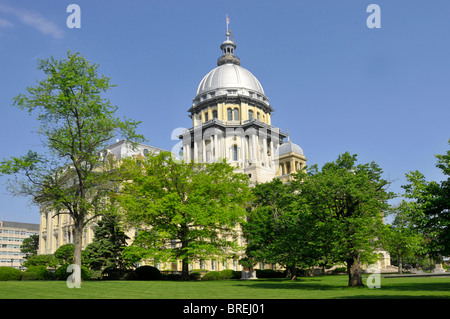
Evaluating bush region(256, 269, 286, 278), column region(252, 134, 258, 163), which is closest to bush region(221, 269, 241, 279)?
bush region(256, 269, 286, 278)

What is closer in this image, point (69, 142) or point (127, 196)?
point (69, 142)

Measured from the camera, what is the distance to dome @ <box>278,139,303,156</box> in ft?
293

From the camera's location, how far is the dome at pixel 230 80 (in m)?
92.1

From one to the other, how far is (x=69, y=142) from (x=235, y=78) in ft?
224

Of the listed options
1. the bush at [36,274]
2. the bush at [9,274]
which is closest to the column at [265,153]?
the bush at [36,274]

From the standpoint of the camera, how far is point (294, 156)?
88.0 meters

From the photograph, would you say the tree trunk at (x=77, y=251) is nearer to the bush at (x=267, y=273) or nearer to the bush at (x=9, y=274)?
the bush at (x=9, y=274)

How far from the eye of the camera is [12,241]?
148125 millimetres

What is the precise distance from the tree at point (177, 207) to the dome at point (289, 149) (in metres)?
48.9
